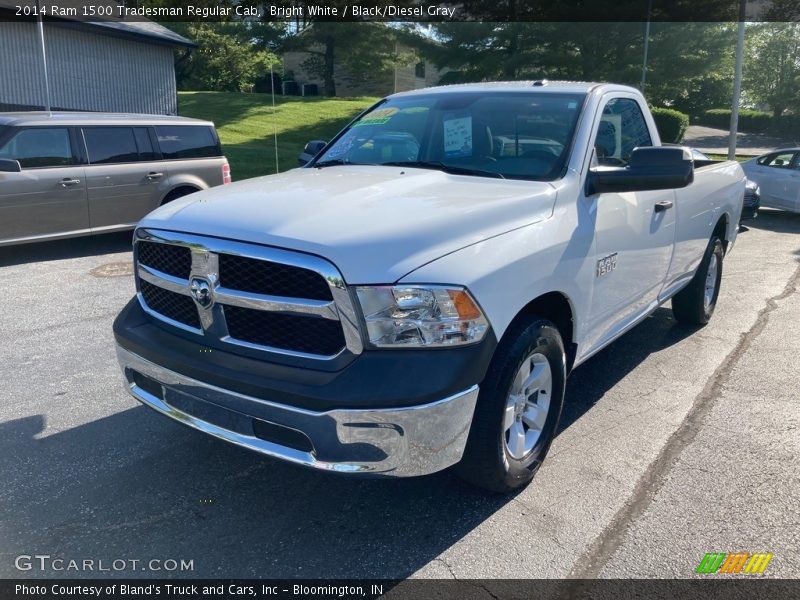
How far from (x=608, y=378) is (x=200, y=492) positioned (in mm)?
3053

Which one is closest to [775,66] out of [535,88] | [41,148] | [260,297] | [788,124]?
[788,124]

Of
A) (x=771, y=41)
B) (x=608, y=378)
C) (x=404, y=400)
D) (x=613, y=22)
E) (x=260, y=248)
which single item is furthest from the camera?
(x=771, y=41)

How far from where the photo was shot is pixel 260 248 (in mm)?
2879

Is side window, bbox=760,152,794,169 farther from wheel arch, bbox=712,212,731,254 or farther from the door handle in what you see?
the door handle

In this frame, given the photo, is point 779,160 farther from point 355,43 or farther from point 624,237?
point 355,43

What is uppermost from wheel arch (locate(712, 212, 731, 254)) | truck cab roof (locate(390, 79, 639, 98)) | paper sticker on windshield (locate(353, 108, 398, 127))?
truck cab roof (locate(390, 79, 639, 98))

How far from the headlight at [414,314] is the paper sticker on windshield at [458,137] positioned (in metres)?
1.63

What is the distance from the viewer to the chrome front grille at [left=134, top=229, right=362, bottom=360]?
109 inches

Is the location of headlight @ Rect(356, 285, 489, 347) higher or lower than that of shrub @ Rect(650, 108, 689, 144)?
lower

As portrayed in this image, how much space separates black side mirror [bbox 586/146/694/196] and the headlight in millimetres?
1428

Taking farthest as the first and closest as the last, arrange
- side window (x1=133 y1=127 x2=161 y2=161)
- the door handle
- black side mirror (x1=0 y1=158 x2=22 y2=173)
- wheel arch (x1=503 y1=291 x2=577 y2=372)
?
side window (x1=133 y1=127 x2=161 y2=161)
black side mirror (x1=0 y1=158 x2=22 y2=173)
the door handle
wheel arch (x1=503 y1=291 x2=577 y2=372)

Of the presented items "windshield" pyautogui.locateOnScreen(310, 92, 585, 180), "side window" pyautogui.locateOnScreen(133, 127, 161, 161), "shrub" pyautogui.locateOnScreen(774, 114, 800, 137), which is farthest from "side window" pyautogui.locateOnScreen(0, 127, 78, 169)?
"shrub" pyautogui.locateOnScreen(774, 114, 800, 137)

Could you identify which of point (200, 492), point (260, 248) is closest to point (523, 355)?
point (260, 248)

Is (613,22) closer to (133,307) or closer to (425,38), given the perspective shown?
(425,38)
